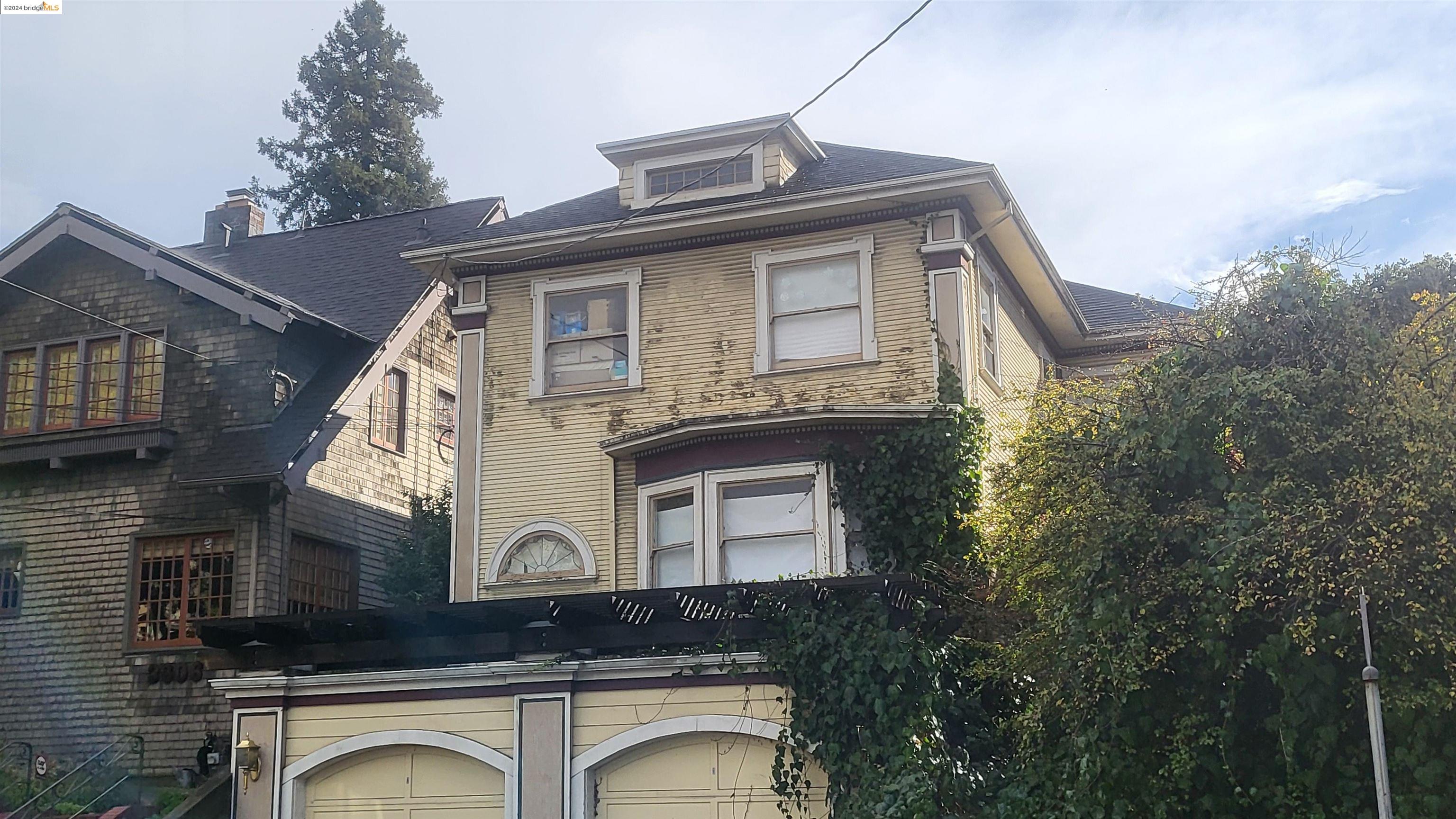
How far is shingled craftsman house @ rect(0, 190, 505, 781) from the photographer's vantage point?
1911 cm

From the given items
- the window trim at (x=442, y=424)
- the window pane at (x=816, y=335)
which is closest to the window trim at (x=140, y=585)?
the window trim at (x=442, y=424)

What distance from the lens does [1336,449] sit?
1030cm

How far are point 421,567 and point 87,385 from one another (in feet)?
17.5

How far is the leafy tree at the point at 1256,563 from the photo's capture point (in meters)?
9.73

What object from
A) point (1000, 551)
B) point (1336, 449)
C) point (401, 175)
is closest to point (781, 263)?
point (1000, 551)

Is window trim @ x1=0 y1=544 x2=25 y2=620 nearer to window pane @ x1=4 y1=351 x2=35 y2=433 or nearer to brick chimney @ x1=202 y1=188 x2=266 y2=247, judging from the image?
window pane @ x1=4 y1=351 x2=35 y2=433

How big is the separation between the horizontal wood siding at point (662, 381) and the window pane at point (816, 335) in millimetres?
297

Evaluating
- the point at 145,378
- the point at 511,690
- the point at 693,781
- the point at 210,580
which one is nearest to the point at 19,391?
the point at 145,378

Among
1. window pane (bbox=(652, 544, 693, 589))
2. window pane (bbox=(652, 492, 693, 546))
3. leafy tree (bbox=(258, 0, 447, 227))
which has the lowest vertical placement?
window pane (bbox=(652, 544, 693, 589))

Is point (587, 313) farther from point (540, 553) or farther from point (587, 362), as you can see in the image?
point (540, 553)

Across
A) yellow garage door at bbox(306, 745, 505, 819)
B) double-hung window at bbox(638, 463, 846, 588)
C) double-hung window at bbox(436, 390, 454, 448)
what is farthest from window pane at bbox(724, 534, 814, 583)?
double-hung window at bbox(436, 390, 454, 448)

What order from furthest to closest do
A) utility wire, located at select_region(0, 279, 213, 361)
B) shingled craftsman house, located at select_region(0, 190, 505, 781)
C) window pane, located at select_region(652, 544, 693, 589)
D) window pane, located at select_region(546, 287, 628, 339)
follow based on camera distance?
utility wire, located at select_region(0, 279, 213, 361) < shingled craftsman house, located at select_region(0, 190, 505, 781) < window pane, located at select_region(546, 287, 628, 339) < window pane, located at select_region(652, 544, 693, 589)

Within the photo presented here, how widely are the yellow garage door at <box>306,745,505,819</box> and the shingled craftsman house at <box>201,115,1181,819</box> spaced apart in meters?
0.03

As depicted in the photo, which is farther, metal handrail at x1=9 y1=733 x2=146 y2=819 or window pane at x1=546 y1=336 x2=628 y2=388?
metal handrail at x1=9 y1=733 x2=146 y2=819
